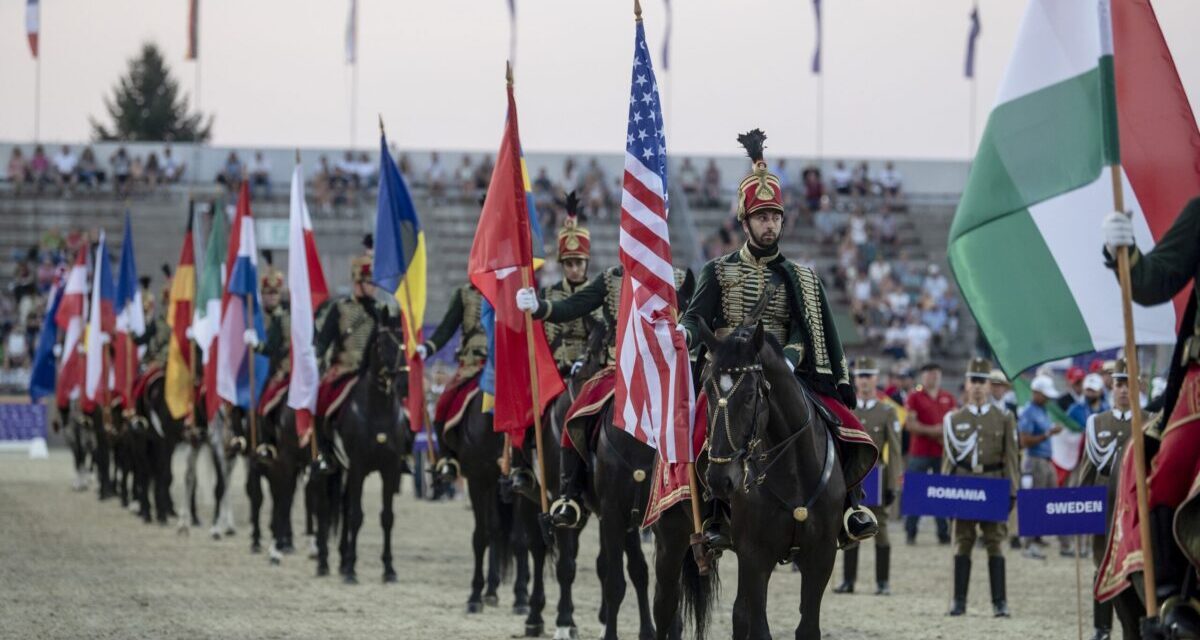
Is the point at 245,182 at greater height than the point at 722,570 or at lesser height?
greater

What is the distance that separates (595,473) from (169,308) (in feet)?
53.5

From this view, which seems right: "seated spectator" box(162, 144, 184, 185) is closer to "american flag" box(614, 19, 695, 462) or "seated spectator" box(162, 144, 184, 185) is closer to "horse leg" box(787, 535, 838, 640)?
"american flag" box(614, 19, 695, 462)

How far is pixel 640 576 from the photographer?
12.7 m

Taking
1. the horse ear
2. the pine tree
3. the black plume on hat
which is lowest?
the horse ear

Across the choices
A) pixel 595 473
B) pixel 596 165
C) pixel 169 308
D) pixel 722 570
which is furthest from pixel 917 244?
pixel 595 473

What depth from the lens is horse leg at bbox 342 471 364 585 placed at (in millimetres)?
18391

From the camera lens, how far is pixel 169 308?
90.3 feet

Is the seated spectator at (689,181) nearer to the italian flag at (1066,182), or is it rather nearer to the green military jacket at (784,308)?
the green military jacket at (784,308)

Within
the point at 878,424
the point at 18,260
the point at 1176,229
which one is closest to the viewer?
the point at 1176,229

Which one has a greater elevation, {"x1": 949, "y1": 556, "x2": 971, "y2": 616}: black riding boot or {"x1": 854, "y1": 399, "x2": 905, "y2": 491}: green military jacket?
{"x1": 854, "y1": 399, "x2": 905, "y2": 491}: green military jacket

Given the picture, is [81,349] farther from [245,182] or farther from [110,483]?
[245,182]

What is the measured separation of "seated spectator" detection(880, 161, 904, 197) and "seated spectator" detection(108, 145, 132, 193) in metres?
21.6

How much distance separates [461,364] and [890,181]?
3707cm

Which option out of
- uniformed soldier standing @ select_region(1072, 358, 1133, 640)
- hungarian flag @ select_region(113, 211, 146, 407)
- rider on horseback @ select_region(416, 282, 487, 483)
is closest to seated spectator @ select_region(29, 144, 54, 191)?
hungarian flag @ select_region(113, 211, 146, 407)
